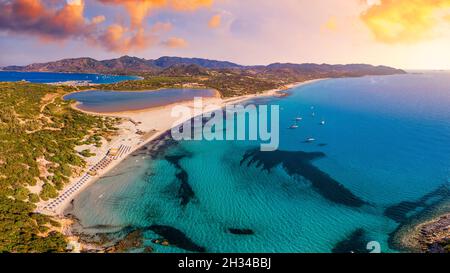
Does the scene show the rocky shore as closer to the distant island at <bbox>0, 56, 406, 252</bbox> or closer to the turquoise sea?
the turquoise sea

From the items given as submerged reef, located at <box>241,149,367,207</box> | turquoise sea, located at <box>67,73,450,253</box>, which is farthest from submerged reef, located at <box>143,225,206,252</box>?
submerged reef, located at <box>241,149,367,207</box>

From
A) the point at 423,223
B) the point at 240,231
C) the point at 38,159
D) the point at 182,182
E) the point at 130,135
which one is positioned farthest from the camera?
the point at 130,135

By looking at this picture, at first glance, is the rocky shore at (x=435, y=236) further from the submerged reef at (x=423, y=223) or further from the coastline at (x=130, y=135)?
the coastline at (x=130, y=135)

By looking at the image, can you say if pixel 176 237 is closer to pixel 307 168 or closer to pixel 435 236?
pixel 435 236

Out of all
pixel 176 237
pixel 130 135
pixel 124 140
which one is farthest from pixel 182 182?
pixel 130 135
